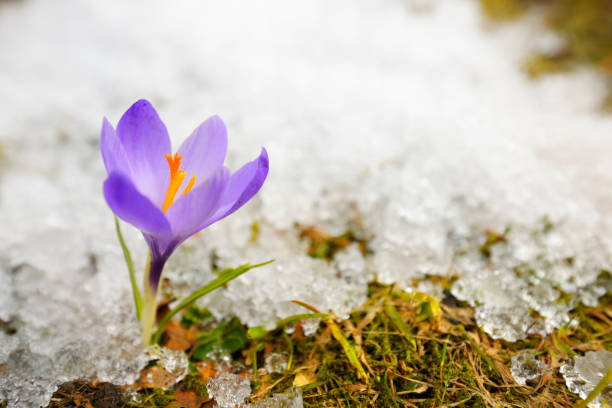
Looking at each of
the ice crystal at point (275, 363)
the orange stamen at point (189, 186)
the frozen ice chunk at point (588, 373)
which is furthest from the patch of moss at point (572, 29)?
the orange stamen at point (189, 186)

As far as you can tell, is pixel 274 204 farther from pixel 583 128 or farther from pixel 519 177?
pixel 583 128

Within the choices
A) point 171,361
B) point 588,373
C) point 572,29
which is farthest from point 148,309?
point 572,29

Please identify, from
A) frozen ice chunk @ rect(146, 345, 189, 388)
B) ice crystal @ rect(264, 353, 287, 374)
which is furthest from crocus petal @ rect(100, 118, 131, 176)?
ice crystal @ rect(264, 353, 287, 374)

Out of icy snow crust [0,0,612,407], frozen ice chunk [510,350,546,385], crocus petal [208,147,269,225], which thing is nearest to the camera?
crocus petal [208,147,269,225]

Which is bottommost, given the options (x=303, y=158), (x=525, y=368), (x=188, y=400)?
(x=188, y=400)

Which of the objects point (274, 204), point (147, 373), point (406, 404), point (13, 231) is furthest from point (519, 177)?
point (13, 231)

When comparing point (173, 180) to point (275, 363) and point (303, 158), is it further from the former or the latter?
point (303, 158)

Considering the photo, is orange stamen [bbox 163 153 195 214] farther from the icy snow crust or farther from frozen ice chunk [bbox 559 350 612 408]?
frozen ice chunk [bbox 559 350 612 408]
